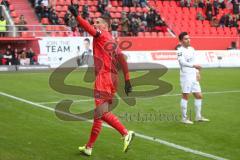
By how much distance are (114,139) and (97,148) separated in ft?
2.80

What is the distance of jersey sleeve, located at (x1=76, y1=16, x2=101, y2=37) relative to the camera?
7333 millimetres

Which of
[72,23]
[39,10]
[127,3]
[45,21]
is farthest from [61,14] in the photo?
[127,3]

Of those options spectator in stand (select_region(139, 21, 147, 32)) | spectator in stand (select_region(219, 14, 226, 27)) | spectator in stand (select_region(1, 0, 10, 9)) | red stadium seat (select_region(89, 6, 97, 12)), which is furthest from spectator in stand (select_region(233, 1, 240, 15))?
spectator in stand (select_region(1, 0, 10, 9))

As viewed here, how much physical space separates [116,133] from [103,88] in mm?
2310

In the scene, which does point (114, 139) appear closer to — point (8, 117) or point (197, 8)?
point (8, 117)

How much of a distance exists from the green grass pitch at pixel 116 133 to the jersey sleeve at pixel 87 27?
6.41 feet

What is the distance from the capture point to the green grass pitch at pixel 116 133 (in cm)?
805

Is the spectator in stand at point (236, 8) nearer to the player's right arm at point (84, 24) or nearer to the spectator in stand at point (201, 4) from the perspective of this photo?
the spectator in stand at point (201, 4)

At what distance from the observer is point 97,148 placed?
333 inches

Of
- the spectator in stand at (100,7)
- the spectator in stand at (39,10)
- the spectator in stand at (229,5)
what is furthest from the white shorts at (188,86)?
the spectator in stand at (229,5)

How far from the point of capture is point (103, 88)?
7.75 metres

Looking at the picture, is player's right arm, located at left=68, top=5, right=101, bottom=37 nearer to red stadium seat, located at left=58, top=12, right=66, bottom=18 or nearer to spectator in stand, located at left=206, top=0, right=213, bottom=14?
red stadium seat, located at left=58, top=12, right=66, bottom=18

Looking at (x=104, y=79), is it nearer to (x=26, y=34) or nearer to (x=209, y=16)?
(x=26, y=34)

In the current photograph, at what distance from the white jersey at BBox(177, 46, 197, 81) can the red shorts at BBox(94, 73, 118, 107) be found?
11.2 feet
